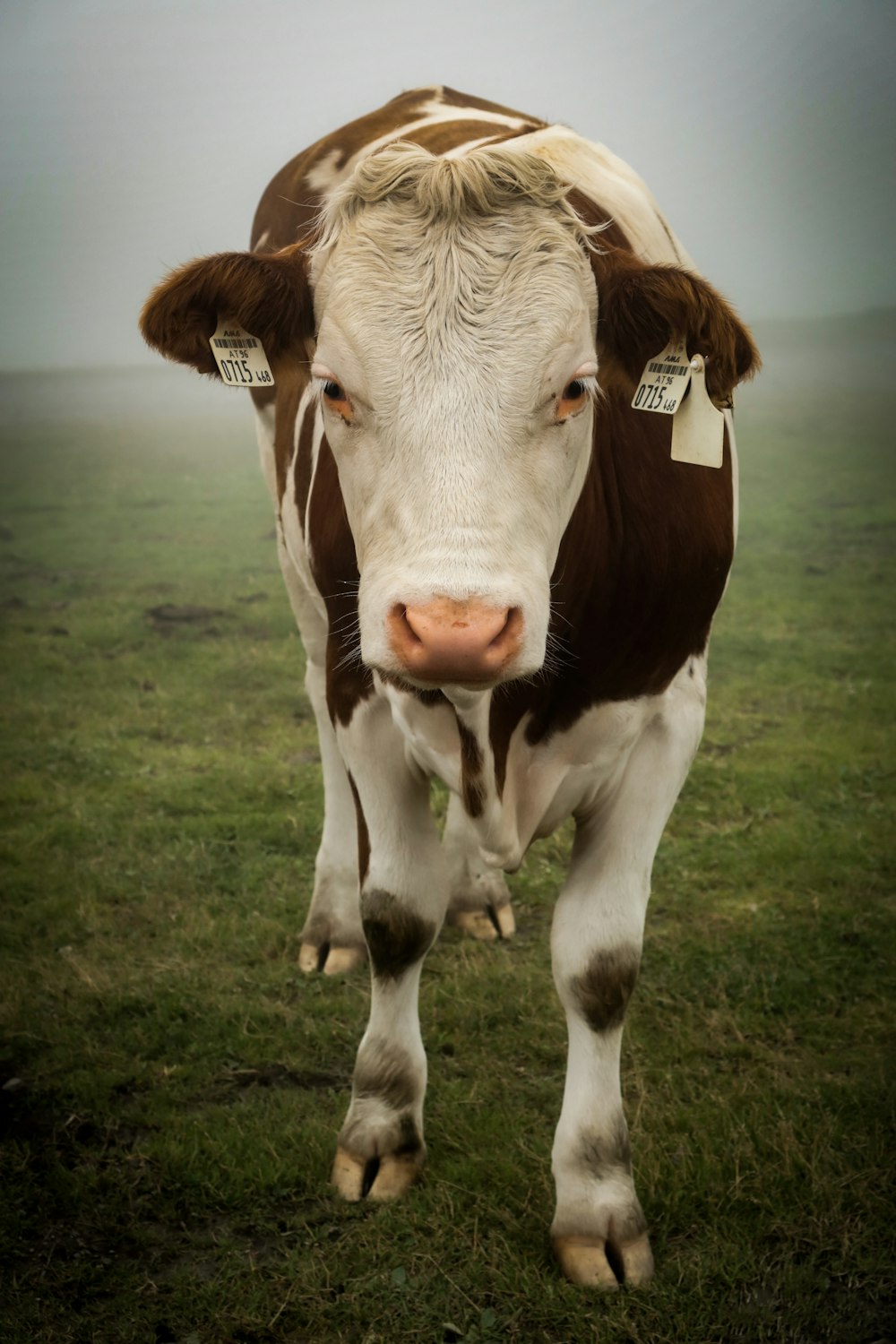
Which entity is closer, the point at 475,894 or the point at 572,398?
the point at 572,398

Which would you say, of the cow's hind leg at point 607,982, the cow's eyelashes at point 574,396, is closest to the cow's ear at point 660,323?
the cow's eyelashes at point 574,396

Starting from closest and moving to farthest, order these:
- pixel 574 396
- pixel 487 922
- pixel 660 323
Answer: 1. pixel 574 396
2. pixel 660 323
3. pixel 487 922

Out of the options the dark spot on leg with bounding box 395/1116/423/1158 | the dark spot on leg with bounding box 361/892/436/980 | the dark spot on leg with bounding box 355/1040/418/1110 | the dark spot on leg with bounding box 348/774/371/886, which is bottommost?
the dark spot on leg with bounding box 395/1116/423/1158

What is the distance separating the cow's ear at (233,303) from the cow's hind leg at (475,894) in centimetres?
241

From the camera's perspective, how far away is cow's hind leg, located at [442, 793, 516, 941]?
473 cm

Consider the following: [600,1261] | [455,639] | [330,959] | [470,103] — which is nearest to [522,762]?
[455,639]

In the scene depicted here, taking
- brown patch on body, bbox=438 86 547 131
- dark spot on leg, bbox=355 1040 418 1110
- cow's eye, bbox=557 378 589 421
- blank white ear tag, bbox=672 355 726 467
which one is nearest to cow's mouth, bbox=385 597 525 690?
cow's eye, bbox=557 378 589 421

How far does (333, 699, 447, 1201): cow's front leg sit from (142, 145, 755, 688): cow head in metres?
0.80

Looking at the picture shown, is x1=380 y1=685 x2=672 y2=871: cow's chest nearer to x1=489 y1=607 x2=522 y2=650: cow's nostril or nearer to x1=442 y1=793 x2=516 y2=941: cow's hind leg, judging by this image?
x1=489 y1=607 x2=522 y2=650: cow's nostril

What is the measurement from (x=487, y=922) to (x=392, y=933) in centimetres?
148

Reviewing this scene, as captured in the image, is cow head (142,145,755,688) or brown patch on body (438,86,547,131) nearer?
cow head (142,145,755,688)

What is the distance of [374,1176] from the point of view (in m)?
3.32

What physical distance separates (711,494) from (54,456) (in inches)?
713

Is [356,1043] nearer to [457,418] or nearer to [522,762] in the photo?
[522,762]
